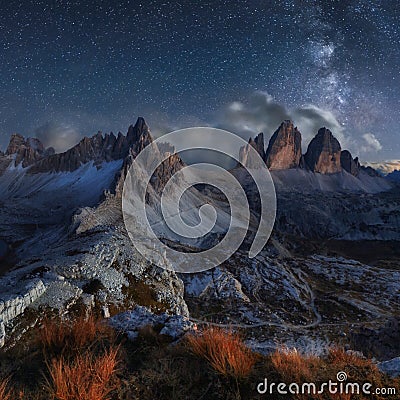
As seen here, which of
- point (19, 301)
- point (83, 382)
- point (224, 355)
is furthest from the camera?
point (19, 301)

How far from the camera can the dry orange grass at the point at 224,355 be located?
5453 millimetres

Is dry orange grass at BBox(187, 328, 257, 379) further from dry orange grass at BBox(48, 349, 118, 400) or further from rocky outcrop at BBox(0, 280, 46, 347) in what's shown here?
rocky outcrop at BBox(0, 280, 46, 347)

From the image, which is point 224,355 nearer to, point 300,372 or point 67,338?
point 300,372

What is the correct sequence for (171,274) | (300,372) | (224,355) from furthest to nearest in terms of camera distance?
1. (171,274)
2. (224,355)
3. (300,372)

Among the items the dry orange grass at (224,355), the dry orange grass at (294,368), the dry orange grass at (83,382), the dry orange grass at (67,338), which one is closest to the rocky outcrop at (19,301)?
the dry orange grass at (67,338)

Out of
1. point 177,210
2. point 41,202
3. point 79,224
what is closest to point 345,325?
point 79,224

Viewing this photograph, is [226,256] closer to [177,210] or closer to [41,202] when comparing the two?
[177,210]

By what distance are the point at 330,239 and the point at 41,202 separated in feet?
565

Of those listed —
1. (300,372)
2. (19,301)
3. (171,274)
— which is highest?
(19,301)

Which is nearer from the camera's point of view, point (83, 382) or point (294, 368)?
point (83, 382)

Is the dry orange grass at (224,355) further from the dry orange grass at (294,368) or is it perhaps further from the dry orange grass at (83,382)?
the dry orange grass at (83,382)

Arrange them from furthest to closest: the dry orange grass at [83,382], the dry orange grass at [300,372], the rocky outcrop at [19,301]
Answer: the rocky outcrop at [19,301]
the dry orange grass at [300,372]
the dry orange grass at [83,382]

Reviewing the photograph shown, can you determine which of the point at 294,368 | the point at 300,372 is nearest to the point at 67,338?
the point at 294,368

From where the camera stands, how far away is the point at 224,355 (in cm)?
573
